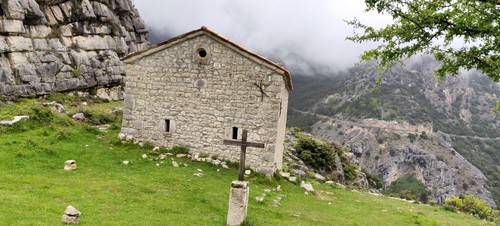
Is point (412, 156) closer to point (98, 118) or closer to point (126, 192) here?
point (98, 118)

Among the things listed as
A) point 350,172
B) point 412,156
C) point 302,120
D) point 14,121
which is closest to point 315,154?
point 350,172

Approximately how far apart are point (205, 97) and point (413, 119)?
95.2m

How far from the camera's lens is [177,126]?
60.2 ft

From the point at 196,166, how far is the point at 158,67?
4.88 meters

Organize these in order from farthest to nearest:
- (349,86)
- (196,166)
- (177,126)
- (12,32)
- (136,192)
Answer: (349,86), (12,32), (177,126), (196,166), (136,192)

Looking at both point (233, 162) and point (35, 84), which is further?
point (35, 84)

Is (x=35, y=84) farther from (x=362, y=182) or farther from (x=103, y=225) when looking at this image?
(x=362, y=182)

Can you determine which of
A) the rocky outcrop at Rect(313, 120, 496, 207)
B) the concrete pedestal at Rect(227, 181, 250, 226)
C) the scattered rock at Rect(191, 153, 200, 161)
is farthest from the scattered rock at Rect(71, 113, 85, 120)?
the rocky outcrop at Rect(313, 120, 496, 207)

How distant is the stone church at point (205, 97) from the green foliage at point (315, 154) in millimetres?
8257

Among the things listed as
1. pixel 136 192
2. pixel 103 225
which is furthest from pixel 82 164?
pixel 103 225

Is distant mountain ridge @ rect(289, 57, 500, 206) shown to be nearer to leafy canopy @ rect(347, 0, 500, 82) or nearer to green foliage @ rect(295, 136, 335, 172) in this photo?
green foliage @ rect(295, 136, 335, 172)

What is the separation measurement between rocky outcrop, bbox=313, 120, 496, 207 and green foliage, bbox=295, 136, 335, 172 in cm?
4814

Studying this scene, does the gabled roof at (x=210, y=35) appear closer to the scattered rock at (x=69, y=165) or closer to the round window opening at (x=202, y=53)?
the round window opening at (x=202, y=53)

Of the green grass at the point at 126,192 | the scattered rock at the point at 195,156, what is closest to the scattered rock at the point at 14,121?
the green grass at the point at 126,192
